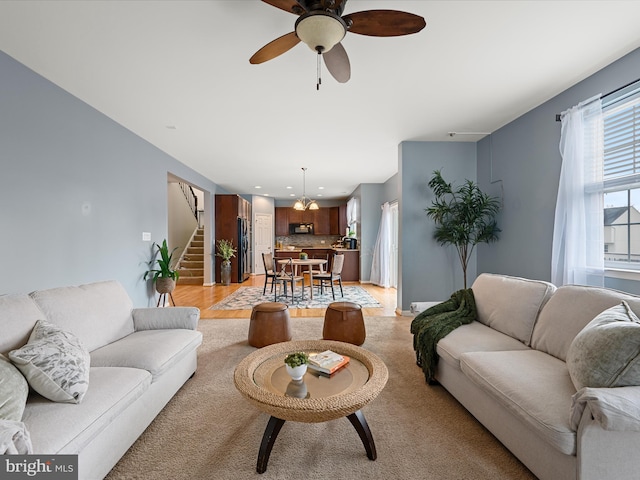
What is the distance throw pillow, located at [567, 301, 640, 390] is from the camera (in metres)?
1.30

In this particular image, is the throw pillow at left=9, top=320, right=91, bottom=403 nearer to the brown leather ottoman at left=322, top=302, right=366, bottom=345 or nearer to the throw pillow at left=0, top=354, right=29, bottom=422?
the throw pillow at left=0, top=354, right=29, bottom=422

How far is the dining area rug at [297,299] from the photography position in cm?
A: 524

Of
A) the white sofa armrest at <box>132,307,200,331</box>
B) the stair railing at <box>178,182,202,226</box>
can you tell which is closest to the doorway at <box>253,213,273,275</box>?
the stair railing at <box>178,182,202,226</box>

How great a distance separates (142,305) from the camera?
425 cm

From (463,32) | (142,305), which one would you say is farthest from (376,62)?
(142,305)

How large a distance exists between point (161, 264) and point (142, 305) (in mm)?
624

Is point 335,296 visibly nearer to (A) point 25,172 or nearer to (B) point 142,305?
(B) point 142,305

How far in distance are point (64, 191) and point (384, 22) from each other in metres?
3.17

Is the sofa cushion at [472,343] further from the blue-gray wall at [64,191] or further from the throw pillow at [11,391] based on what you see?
the blue-gray wall at [64,191]

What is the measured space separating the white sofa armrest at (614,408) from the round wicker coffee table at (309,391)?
860mm

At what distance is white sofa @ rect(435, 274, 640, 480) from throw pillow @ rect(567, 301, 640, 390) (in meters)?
0.01

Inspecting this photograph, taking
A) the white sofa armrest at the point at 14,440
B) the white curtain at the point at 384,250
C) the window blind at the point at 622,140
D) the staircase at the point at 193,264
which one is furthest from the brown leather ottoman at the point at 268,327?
the staircase at the point at 193,264

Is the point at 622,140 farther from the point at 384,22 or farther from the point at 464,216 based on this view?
the point at 384,22

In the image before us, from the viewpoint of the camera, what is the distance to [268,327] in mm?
3209
